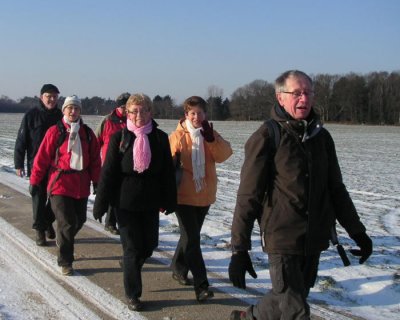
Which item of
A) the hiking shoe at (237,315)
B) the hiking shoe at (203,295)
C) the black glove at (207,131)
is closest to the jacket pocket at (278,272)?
the hiking shoe at (237,315)

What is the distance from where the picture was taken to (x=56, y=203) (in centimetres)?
535

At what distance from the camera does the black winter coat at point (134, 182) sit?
4.32 m

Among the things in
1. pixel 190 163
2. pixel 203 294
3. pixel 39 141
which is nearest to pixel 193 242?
pixel 203 294

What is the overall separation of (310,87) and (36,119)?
4462mm

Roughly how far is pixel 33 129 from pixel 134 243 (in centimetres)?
297

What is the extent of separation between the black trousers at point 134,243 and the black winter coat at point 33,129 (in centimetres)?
266

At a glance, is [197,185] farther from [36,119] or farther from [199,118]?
[36,119]

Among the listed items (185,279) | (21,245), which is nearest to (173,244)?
(185,279)

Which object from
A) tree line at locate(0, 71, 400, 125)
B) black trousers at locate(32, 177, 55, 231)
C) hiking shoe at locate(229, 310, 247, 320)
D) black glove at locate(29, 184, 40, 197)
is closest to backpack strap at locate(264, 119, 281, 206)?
hiking shoe at locate(229, 310, 247, 320)

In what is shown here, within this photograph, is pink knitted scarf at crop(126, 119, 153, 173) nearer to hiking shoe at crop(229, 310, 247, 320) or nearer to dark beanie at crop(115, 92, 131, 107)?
hiking shoe at crop(229, 310, 247, 320)

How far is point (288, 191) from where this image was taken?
3.16m

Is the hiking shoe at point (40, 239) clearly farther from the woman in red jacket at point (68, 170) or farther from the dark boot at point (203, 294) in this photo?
the dark boot at point (203, 294)

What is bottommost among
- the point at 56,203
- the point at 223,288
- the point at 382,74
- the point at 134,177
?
the point at 223,288

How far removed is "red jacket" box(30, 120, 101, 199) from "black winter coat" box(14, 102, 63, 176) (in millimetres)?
975
